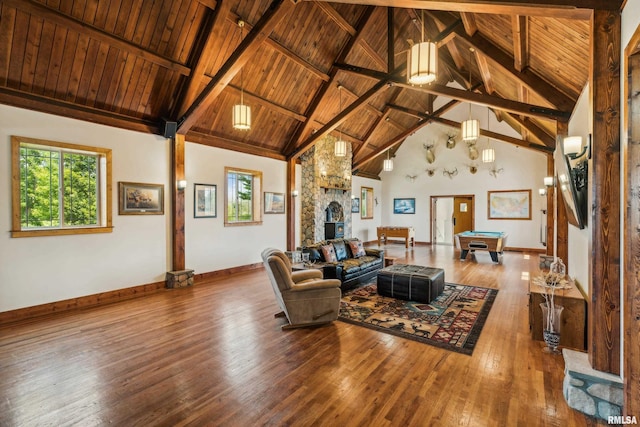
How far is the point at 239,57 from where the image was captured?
484 cm

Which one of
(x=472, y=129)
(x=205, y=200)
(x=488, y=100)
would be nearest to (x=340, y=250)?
(x=205, y=200)

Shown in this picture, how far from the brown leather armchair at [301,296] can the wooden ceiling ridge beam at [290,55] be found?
3.93 metres

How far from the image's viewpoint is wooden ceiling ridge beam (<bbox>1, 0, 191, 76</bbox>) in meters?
3.51

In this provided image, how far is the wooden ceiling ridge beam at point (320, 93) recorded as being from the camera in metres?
6.41

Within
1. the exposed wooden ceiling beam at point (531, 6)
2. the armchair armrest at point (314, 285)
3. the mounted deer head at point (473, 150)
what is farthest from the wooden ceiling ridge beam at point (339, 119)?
the mounted deer head at point (473, 150)

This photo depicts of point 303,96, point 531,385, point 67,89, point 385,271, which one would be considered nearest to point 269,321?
point 385,271

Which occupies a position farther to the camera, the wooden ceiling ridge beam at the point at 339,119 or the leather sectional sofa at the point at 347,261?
the wooden ceiling ridge beam at the point at 339,119

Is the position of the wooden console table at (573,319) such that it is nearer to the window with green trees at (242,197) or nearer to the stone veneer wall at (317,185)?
the window with green trees at (242,197)

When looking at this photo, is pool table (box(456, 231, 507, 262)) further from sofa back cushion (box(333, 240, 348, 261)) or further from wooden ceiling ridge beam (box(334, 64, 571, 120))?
sofa back cushion (box(333, 240, 348, 261))

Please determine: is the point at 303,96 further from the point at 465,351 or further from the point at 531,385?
the point at 531,385

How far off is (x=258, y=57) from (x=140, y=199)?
3.52 m

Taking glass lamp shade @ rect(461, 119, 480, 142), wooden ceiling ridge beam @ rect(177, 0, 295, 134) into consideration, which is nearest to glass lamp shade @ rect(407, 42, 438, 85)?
wooden ceiling ridge beam @ rect(177, 0, 295, 134)

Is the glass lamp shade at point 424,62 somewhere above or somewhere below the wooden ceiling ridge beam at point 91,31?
below

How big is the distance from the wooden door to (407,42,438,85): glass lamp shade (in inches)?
369
